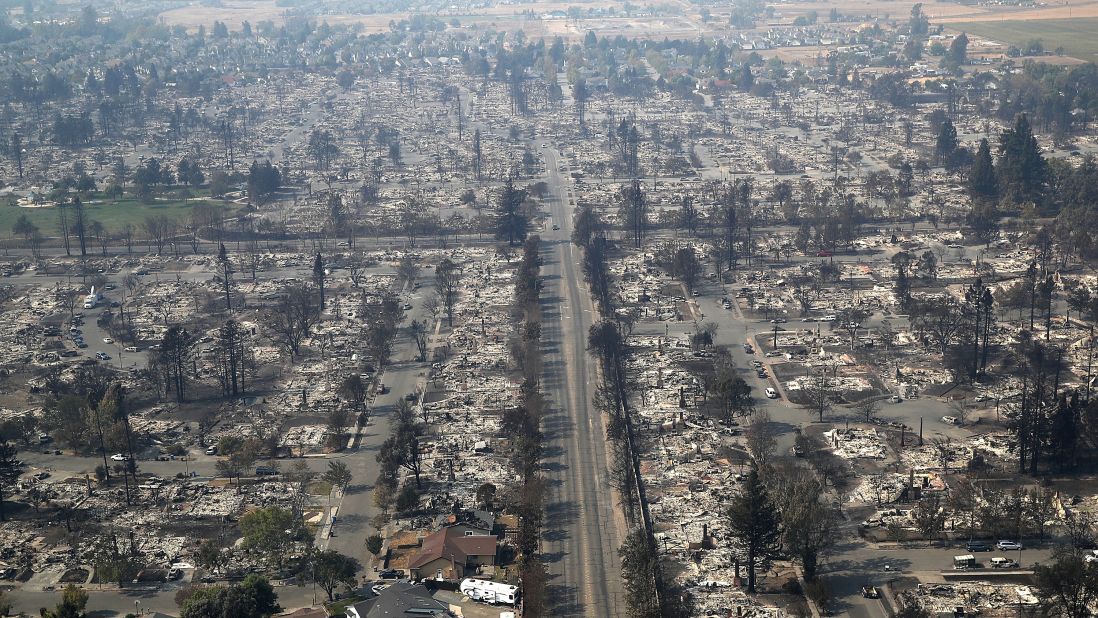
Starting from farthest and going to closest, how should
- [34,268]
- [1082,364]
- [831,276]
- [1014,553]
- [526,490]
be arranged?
[34,268] → [831,276] → [1082,364] → [526,490] → [1014,553]

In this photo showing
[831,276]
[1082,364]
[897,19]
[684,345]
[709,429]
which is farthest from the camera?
[897,19]

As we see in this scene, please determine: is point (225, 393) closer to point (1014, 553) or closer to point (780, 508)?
point (780, 508)

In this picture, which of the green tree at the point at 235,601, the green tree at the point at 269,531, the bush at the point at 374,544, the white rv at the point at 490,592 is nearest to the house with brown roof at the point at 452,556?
→ the white rv at the point at 490,592

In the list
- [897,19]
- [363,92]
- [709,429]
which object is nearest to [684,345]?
[709,429]

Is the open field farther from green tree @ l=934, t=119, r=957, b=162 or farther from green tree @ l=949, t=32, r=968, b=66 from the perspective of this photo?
green tree @ l=934, t=119, r=957, b=162

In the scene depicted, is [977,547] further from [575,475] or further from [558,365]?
[558,365]

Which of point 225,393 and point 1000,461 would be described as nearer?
point 1000,461

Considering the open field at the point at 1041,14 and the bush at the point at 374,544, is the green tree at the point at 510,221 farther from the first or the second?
the open field at the point at 1041,14
